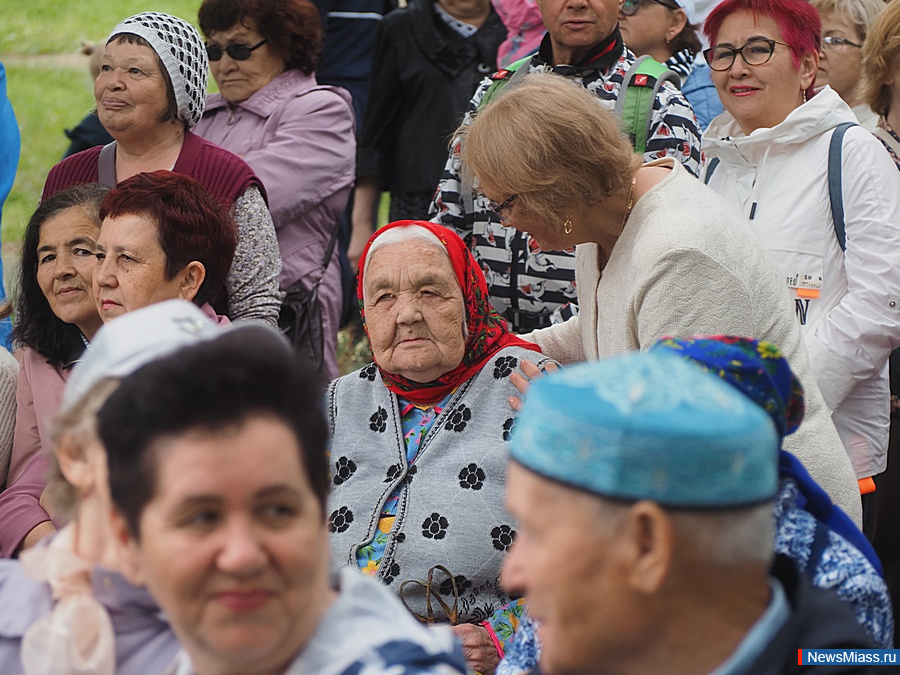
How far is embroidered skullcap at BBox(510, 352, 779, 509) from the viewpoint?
1416 millimetres

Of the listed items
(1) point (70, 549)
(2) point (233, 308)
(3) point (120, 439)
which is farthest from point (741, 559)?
(2) point (233, 308)

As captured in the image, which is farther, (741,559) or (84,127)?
(84,127)

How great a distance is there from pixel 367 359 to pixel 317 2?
6.22 ft

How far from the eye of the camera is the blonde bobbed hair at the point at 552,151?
9.30ft

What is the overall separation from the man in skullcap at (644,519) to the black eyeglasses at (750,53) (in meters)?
2.43

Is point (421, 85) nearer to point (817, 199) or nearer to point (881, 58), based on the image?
point (881, 58)

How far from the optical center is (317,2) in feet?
19.6

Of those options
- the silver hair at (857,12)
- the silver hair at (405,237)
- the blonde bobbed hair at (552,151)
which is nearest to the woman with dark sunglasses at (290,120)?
the silver hair at (405,237)

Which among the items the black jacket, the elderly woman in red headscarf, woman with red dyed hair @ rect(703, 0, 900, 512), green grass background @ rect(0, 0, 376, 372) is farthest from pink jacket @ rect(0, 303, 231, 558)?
green grass background @ rect(0, 0, 376, 372)

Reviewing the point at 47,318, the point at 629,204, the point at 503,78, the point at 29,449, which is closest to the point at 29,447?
the point at 29,449

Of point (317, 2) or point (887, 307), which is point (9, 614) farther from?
point (317, 2)

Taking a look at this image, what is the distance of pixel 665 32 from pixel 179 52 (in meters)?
1.99

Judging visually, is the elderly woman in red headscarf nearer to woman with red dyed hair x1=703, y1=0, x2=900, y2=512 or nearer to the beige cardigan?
the beige cardigan

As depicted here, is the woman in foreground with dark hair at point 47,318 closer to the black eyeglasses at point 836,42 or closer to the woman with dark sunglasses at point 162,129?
the woman with dark sunglasses at point 162,129
